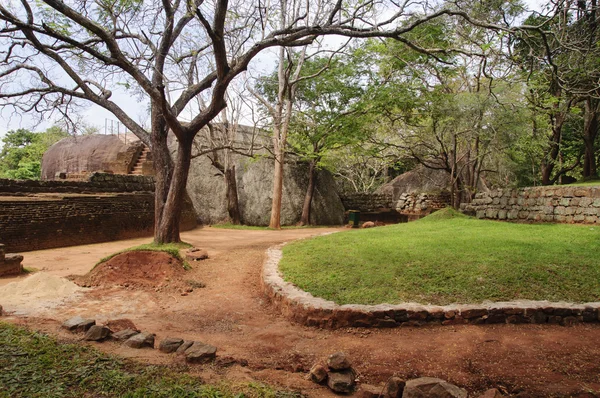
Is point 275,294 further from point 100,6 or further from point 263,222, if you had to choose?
point 263,222

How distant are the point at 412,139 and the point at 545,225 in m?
6.28

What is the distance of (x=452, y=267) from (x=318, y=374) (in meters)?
3.31

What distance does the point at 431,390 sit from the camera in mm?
2639

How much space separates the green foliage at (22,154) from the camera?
67.8 ft

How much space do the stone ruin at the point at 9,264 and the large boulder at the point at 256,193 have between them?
413 inches

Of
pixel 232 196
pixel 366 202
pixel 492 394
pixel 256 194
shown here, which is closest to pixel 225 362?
pixel 492 394

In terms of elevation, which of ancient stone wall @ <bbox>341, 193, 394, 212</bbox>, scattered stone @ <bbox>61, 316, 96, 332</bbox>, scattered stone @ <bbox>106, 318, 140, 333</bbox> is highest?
ancient stone wall @ <bbox>341, 193, 394, 212</bbox>

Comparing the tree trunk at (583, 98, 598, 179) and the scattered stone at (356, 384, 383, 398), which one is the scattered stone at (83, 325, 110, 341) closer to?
the scattered stone at (356, 384, 383, 398)

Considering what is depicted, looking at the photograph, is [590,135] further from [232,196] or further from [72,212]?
[72,212]

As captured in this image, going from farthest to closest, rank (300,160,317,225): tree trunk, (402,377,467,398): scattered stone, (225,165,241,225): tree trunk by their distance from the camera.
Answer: (300,160,317,225): tree trunk → (225,165,241,225): tree trunk → (402,377,467,398): scattered stone

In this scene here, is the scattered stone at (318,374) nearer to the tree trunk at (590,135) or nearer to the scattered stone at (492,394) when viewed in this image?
the scattered stone at (492,394)

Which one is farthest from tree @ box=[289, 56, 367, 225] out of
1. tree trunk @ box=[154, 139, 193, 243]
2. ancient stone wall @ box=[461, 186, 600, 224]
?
tree trunk @ box=[154, 139, 193, 243]

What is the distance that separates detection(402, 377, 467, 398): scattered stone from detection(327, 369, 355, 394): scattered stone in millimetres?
393

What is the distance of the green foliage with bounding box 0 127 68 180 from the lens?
814 inches
